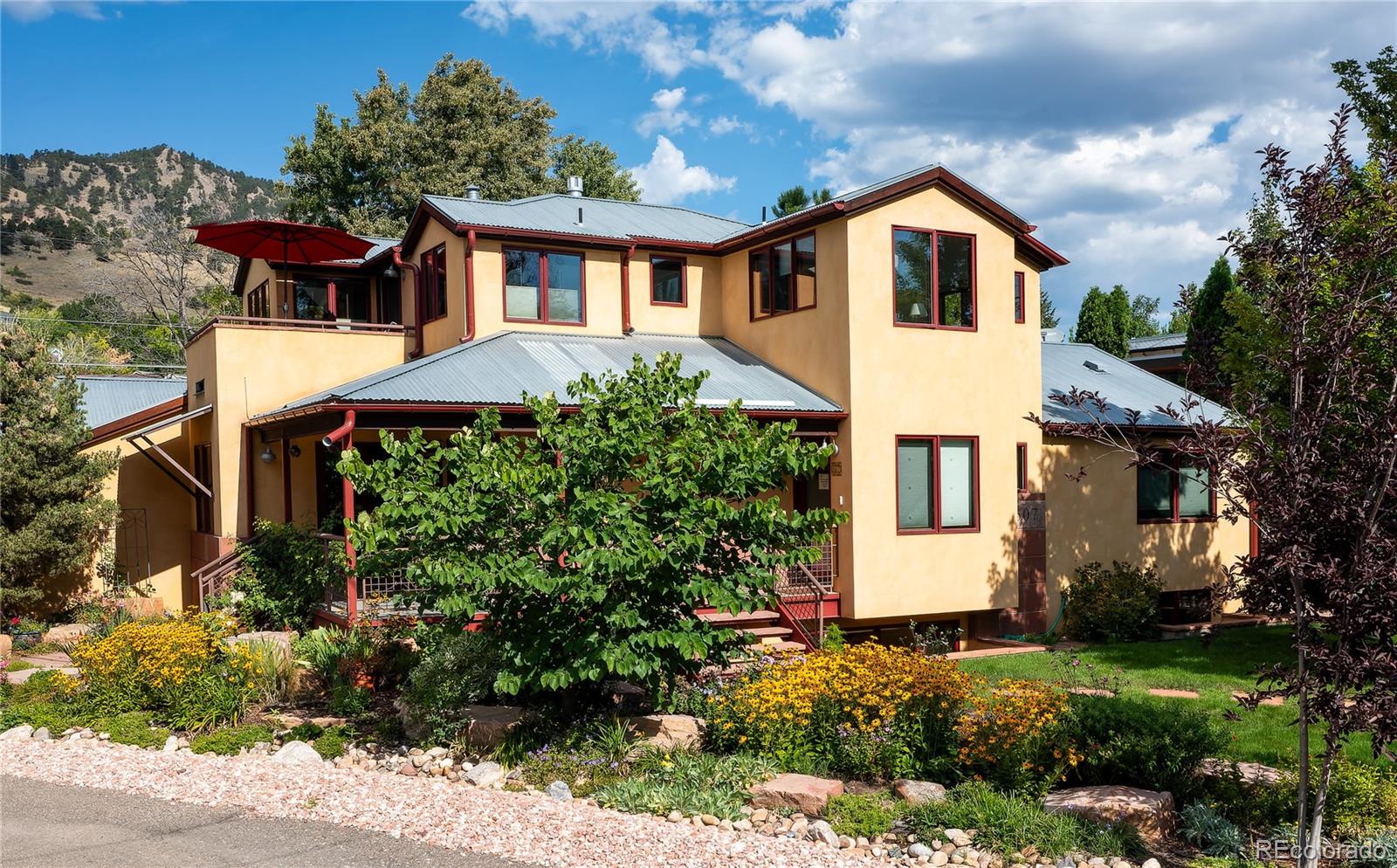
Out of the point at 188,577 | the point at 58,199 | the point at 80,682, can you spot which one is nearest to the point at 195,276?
the point at 58,199

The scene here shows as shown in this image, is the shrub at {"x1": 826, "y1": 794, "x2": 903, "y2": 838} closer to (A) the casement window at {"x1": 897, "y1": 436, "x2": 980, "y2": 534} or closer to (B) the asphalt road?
(B) the asphalt road

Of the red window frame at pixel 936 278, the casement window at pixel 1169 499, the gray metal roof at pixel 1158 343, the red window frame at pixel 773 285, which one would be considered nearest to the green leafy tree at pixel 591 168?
the gray metal roof at pixel 1158 343

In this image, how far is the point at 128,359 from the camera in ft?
147

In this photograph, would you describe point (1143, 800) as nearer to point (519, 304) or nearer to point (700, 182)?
point (519, 304)

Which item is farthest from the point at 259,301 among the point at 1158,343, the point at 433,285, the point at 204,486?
the point at 1158,343

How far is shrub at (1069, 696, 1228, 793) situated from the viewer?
8172 millimetres

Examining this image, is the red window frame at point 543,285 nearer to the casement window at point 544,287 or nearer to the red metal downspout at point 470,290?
the casement window at point 544,287

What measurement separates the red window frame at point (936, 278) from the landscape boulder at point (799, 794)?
30.2ft

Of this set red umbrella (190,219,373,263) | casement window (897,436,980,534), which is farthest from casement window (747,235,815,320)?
red umbrella (190,219,373,263)

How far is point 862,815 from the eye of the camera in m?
7.92

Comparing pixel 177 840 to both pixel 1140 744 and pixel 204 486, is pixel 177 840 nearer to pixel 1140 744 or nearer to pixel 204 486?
pixel 1140 744

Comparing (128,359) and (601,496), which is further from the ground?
(128,359)

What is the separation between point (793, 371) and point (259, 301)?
12.3m

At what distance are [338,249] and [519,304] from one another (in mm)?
3616
